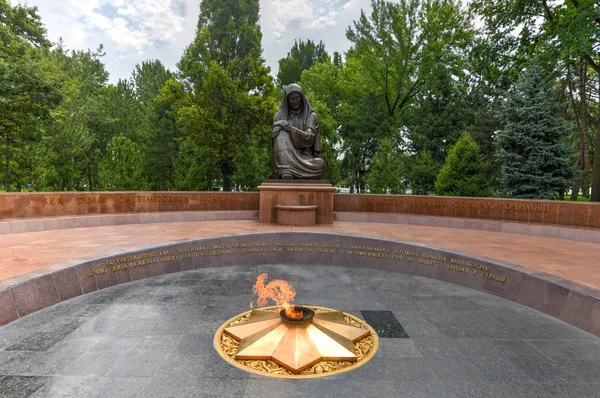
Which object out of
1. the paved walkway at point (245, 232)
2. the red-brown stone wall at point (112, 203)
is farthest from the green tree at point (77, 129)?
the paved walkway at point (245, 232)

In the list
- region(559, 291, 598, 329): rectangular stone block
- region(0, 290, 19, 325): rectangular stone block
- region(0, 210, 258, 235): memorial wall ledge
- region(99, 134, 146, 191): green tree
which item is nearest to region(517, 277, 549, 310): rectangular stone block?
region(559, 291, 598, 329): rectangular stone block

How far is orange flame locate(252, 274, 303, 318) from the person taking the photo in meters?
5.38

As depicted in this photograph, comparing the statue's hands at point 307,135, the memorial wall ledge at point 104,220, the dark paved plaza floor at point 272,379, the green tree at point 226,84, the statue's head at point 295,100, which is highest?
the green tree at point 226,84

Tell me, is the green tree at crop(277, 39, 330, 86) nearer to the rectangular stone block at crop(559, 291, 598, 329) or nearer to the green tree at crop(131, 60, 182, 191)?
the green tree at crop(131, 60, 182, 191)

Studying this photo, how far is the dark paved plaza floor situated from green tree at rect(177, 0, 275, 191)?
16.6 m

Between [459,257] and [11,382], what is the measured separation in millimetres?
6935

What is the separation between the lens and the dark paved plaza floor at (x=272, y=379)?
10.3 feet

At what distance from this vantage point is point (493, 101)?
82.2 ft

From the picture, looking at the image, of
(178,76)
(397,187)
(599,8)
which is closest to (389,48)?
(397,187)

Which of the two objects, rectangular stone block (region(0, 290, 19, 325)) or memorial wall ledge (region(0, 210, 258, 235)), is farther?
memorial wall ledge (region(0, 210, 258, 235))

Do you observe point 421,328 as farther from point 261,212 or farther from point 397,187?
point 397,187

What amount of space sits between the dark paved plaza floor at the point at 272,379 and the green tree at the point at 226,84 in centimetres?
1663

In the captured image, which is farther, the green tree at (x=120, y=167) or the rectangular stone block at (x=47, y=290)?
the green tree at (x=120, y=167)

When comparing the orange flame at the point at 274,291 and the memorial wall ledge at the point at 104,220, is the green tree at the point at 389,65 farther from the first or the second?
Answer: the orange flame at the point at 274,291
